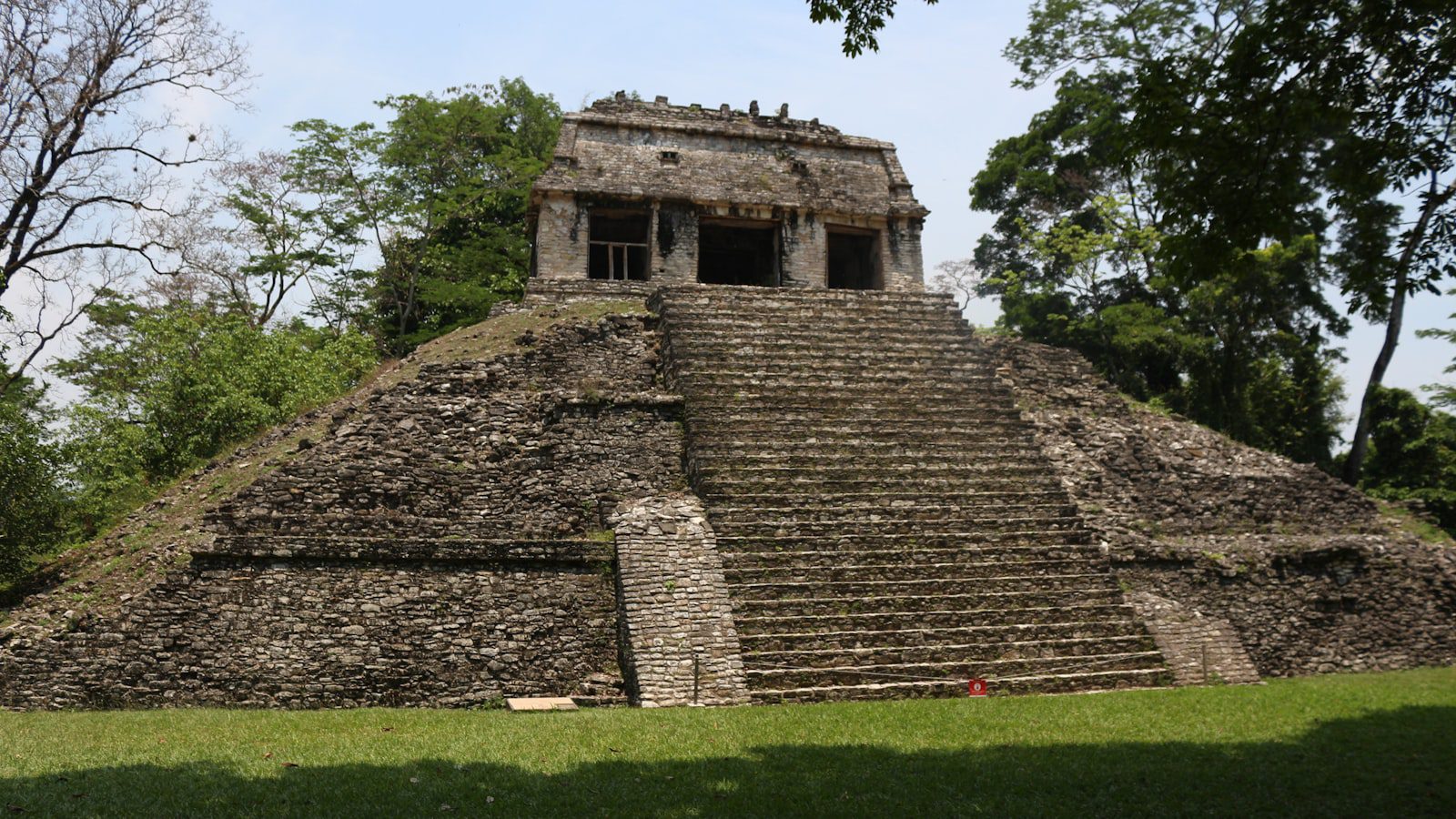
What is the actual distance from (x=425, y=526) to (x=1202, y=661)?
25.2ft

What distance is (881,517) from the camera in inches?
416

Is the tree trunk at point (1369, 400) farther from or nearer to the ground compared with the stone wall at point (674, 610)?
farther from the ground

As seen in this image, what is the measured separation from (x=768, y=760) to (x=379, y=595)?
477 cm

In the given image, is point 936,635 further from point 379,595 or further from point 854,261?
point 854,261

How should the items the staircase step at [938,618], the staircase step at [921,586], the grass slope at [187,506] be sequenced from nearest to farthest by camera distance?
the staircase step at [938,618]
the grass slope at [187,506]
the staircase step at [921,586]

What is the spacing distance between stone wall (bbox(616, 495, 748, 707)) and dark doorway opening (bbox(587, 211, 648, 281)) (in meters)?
8.26

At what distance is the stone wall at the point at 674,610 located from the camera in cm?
832

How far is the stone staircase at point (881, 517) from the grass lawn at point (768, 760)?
28.5 inches

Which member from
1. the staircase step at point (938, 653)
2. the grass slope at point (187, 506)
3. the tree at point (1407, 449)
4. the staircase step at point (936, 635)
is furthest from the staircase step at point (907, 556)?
the tree at point (1407, 449)

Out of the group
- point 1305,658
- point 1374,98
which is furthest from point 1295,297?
point 1374,98

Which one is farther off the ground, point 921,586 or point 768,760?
point 921,586

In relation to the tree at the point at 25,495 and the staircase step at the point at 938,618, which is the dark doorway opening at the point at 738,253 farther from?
the tree at the point at 25,495

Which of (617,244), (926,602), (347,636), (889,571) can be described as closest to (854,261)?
(617,244)

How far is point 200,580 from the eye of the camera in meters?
9.09
